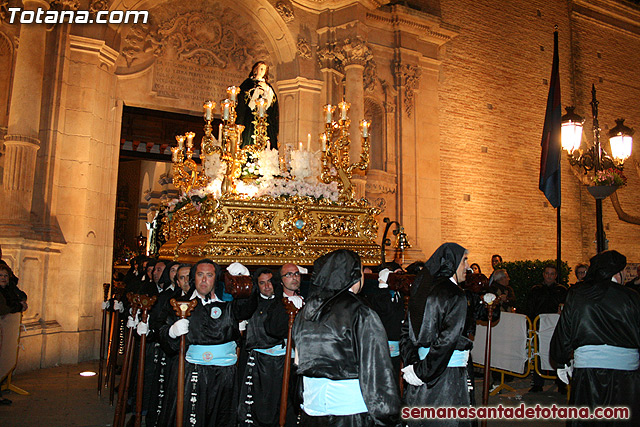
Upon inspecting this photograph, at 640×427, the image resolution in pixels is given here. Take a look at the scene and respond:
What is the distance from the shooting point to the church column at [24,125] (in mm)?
9523

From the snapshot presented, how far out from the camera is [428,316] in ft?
13.7

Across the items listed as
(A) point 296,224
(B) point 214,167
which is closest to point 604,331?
(A) point 296,224

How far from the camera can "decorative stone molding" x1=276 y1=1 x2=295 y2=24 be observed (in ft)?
43.9

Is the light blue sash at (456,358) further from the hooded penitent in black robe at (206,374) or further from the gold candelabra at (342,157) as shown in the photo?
the gold candelabra at (342,157)

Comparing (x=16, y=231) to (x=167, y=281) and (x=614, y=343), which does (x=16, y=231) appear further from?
(x=614, y=343)

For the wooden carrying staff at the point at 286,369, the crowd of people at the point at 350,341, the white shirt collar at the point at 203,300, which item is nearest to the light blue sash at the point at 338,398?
the crowd of people at the point at 350,341

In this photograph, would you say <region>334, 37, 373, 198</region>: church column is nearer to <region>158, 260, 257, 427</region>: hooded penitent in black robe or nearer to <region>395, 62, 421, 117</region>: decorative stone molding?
<region>395, 62, 421, 117</region>: decorative stone molding

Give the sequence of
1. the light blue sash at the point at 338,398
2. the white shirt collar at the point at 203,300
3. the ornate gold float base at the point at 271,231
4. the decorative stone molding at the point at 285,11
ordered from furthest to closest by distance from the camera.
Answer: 1. the decorative stone molding at the point at 285,11
2. the ornate gold float base at the point at 271,231
3. the white shirt collar at the point at 203,300
4. the light blue sash at the point at 338,398

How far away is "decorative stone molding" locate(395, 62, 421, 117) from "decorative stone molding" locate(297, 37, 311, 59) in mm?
2990

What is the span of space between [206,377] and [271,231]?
2728mm

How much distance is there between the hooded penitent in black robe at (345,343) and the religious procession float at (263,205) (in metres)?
3.58

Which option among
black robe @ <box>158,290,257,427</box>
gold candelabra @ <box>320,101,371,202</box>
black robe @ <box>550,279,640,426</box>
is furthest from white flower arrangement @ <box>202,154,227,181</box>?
black robe @ <box>550,279,640,426</box>

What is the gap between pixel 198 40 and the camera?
13.1 meters

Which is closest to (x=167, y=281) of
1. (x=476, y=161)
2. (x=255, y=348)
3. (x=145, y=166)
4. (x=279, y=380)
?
(x=255, y=348)
